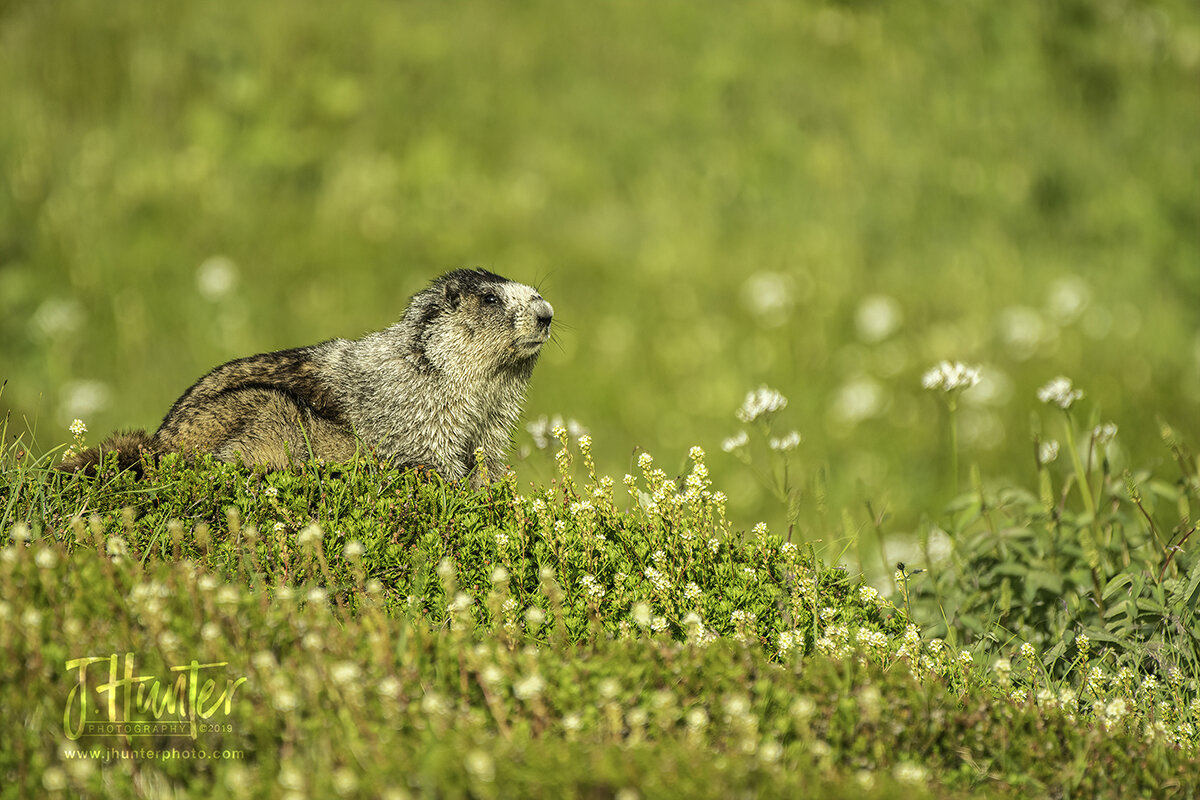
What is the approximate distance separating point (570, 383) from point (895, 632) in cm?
566

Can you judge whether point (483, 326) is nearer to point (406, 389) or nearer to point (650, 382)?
point (406, 389)

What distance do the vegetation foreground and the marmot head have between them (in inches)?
36.6

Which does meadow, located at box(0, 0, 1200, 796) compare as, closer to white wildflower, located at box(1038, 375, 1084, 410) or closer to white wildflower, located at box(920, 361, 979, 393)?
white wildflower, located at box(1038, 375, 1084, 410)

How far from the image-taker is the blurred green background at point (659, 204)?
10.2 m

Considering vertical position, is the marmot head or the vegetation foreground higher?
the marmot head

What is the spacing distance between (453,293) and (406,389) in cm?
66

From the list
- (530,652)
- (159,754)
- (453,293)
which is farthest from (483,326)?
(159,754)

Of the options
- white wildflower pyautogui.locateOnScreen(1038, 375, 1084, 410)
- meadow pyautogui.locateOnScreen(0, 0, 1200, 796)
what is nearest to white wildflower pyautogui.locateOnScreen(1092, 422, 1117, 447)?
meadow pyautogui.locateOnScreen(0, 0, 1200, 796)

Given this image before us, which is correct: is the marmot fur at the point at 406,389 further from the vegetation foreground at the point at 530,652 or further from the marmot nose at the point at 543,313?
the vegetation foreground at the point at 530,652

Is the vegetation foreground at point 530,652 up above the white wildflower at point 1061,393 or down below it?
below

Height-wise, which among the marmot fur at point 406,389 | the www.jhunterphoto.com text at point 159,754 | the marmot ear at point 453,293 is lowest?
the www.jhunterphoto.com text at point 159,754

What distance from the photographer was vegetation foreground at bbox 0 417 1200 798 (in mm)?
3242

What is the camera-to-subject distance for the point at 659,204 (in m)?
12.4
